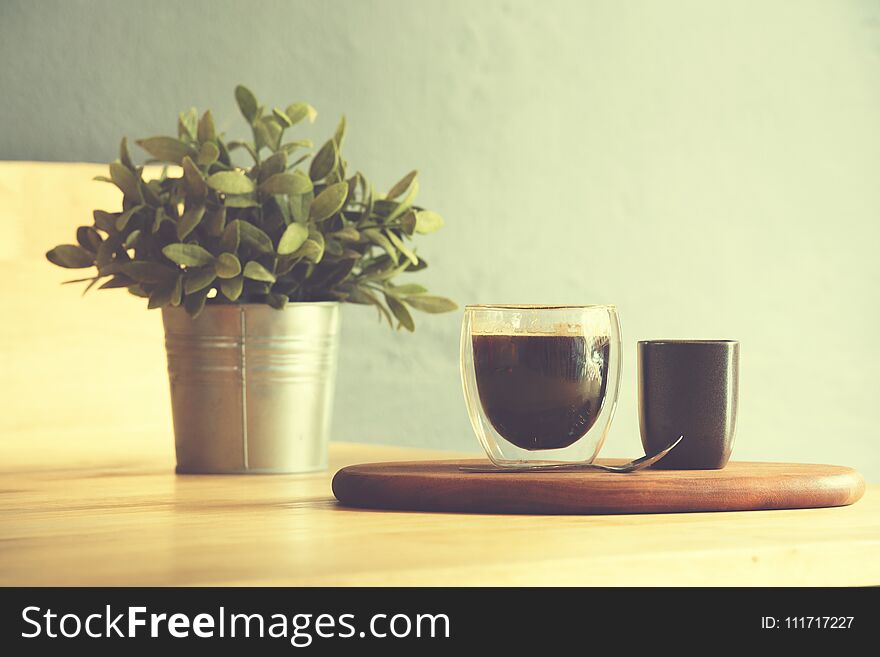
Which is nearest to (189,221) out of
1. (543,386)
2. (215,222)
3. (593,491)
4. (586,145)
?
(215,222)

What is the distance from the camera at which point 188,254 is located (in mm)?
1171

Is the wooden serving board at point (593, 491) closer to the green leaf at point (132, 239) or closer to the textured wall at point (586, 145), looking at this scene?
the green leaf at point (132, 239)

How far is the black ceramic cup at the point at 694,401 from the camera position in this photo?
97 cm

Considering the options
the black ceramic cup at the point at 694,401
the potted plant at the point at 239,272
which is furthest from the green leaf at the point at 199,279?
the black ceramic cup at the point at 694,401

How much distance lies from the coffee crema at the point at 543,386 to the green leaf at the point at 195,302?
35 cm

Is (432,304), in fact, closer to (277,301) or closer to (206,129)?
(277,301)

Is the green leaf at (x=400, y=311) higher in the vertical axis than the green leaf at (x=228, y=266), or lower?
lower

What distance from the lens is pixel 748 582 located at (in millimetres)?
685

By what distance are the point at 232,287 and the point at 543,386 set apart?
0.38m

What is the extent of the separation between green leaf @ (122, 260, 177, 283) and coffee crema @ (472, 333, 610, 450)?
1.30 ft

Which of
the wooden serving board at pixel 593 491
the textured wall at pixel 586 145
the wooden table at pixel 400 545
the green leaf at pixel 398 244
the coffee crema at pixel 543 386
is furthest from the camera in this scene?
the textured wall at pixel 586 145

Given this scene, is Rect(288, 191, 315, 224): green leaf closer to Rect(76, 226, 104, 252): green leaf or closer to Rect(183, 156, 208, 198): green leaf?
Rect(183, 156, 208, 198): green leaf
